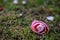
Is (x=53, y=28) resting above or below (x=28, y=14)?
below

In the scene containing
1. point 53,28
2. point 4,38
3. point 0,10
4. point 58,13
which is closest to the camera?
point 4,38

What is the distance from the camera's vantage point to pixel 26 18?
5.94ft

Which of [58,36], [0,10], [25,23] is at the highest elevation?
[0,10]

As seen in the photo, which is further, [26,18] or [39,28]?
[26,18]

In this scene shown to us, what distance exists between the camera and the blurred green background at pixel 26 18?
1589 millimetres

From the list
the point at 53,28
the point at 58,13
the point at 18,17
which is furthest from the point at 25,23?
the point at 58,13

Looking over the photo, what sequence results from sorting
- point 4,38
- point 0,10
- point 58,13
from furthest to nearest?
point 58,13 → point 0,10 → point 4,38

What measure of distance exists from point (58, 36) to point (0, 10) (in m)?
0.69

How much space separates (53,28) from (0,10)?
2.01ft

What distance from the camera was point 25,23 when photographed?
1.73m

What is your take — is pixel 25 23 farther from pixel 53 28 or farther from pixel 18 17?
pixel 53 28

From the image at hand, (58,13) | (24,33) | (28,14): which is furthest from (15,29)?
(58,13)

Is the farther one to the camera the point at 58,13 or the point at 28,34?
the point at 58,13

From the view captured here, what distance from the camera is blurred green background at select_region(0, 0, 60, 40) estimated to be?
1589 millimetres
